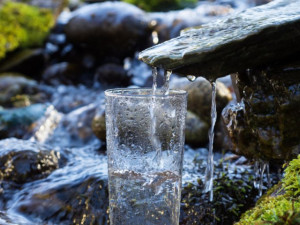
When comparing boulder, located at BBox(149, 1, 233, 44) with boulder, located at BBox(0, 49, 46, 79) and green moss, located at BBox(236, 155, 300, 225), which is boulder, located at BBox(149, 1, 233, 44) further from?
green moss, located at BBox(236, 155, 300, 225)

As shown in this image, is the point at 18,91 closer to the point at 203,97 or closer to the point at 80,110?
the point at 80,110

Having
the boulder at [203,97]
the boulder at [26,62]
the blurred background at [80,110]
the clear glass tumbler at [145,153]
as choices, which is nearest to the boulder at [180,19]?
the blurred background at [80,110]

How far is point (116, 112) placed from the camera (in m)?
2.48

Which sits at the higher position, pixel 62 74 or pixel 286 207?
pixel 62 74

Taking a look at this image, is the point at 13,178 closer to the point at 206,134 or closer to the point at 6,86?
the point at 206,134

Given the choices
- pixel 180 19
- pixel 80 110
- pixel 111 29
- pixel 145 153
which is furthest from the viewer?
pixel 111 29

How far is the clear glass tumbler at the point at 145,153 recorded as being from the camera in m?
2.43

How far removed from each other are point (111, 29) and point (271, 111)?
28.5 ft

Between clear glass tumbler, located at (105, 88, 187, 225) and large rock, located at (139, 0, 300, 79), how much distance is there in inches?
9.5

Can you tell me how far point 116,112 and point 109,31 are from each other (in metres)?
9.01

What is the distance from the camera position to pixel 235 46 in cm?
248

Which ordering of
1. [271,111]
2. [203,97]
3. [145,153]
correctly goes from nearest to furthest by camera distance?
[145,153] < [271,111] < [203,97]

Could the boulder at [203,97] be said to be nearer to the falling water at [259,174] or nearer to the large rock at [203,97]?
the large rock at [203,97]

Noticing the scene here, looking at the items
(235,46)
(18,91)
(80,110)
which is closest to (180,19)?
(80,110)
